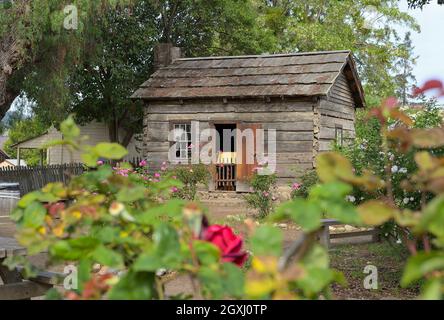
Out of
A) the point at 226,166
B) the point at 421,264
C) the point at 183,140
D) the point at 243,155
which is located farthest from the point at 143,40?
the point at 421,264

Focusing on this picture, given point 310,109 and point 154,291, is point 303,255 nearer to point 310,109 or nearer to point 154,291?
point 154,291

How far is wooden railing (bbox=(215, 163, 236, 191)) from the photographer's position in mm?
20594

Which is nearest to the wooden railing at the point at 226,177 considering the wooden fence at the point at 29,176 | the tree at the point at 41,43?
the wooden fence at the point at 29,176

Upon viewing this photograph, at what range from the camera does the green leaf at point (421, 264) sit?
1.02 m

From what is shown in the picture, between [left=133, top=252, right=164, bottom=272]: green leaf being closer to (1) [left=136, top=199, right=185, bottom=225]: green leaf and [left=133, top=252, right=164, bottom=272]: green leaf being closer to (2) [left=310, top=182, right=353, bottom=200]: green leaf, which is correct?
(1) [left=136, top=199, right=185, bottom=225]: green leaf

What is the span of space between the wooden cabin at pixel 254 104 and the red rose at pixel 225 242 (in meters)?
16.8

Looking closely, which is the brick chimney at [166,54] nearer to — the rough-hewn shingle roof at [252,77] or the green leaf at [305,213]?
the rough-hewn shingle roof at [252,77]

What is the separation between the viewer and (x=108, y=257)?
1364mm

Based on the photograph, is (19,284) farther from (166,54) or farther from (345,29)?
(345,29)

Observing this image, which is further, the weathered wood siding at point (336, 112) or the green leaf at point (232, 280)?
the weathered wood siding at point (336, 112)


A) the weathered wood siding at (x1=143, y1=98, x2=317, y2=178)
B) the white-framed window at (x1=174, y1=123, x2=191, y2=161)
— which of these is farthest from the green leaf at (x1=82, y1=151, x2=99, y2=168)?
the white-framed window at (x1=174, y1=123, x2=191, y2=161)

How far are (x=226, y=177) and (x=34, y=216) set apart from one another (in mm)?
19679

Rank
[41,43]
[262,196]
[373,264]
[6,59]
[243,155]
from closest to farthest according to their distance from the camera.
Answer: [373,264]
[262,196]
[6,59]
[41,43]
[243,155]

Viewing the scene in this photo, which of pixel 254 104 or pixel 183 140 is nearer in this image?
pixel 254 104
